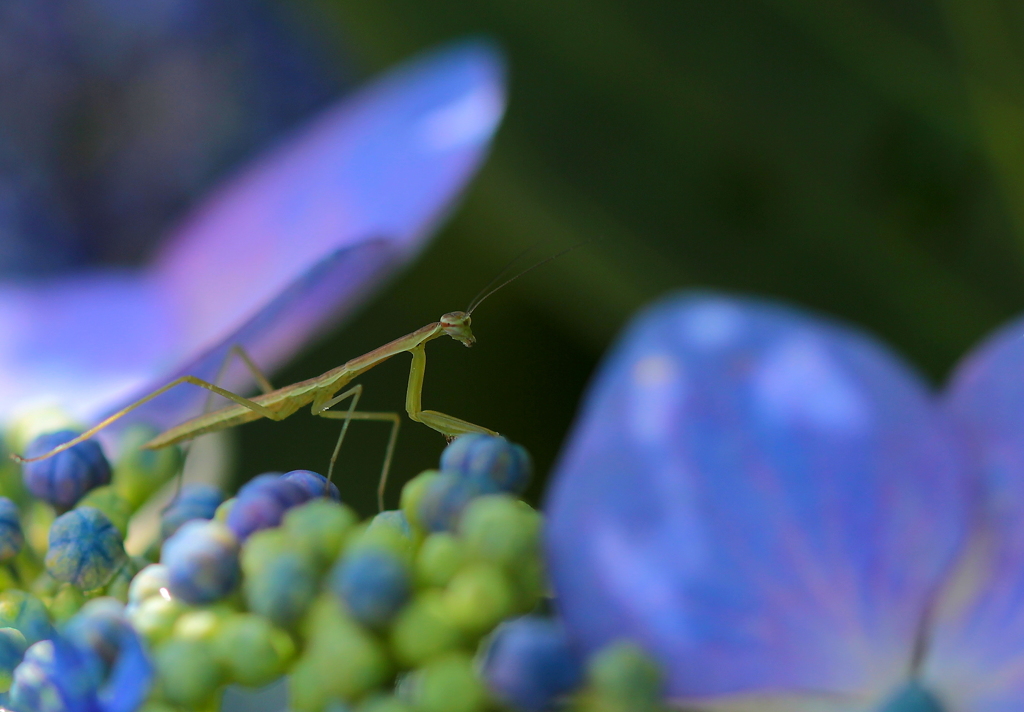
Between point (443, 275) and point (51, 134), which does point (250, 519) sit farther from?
point (51, 134)

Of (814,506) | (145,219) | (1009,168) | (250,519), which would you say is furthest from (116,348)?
(145,219)

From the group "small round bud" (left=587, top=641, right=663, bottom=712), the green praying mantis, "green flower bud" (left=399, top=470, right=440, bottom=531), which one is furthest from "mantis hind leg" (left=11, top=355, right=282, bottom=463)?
"small round bud" (left=587, top=641, right=663, bottom=712)

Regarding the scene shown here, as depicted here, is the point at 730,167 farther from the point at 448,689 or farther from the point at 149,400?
the point at 448,689

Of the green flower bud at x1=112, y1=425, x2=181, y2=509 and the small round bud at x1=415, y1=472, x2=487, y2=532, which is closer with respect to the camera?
the small round bud at x1=415, y1=472, x2=487, y2=532

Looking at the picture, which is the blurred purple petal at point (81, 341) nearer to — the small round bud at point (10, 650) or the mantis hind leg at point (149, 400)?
the mantis hind leg at point (149, 400)

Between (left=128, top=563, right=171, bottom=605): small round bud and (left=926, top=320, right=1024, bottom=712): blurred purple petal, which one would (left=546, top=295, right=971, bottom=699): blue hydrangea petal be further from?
(left=128, top=563, right=171, bottom=605): small round bud

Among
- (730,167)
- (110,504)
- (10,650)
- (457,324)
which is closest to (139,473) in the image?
(110,504)
